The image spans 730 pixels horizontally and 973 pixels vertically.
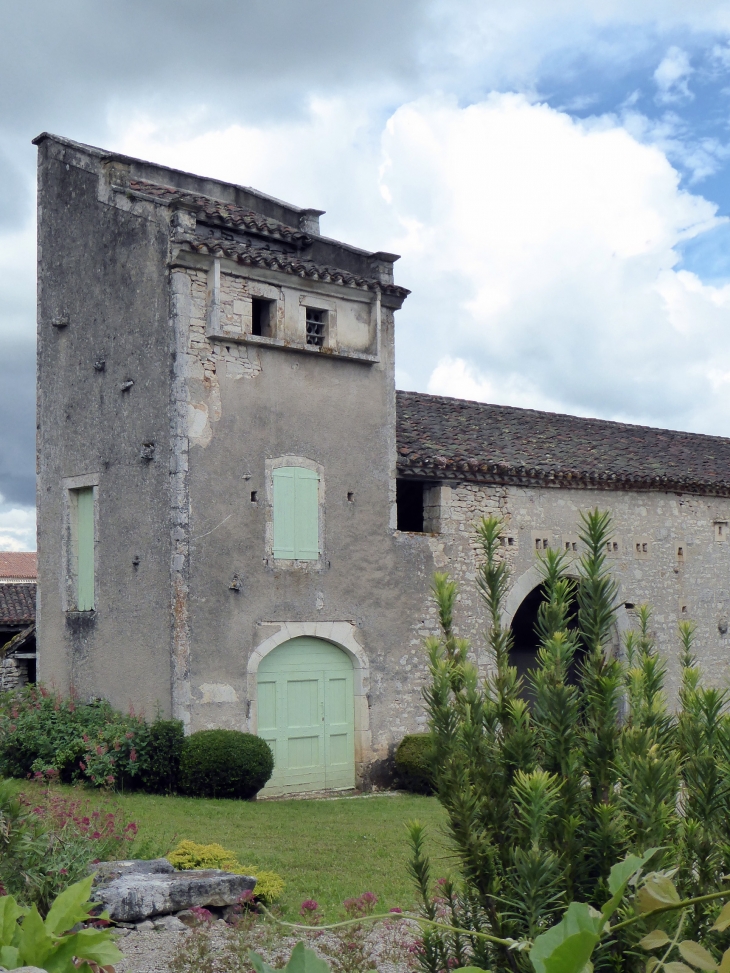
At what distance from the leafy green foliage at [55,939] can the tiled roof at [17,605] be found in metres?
21.9

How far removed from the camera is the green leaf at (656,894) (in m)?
1.68

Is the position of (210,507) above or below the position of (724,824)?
above

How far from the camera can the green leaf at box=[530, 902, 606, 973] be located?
1.41 m

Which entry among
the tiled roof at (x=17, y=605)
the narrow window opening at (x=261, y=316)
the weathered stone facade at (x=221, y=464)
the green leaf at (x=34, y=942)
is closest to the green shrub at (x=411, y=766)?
the weathered stone facade at (x=221, y=464)

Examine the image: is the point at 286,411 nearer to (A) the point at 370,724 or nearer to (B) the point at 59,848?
(A) the point at 370,724

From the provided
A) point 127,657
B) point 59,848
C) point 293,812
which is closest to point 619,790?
point 59,848

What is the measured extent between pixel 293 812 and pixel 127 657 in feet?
11.0

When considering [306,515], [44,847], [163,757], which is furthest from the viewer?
[306,515]

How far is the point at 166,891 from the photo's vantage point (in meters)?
6.46

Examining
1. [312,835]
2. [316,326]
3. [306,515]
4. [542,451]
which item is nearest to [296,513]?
[306,515]

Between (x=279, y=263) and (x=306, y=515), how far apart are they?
134 inches

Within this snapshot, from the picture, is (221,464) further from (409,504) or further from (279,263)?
(409,504)

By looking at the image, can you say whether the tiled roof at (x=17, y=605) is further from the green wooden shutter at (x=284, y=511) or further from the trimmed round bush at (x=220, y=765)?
the trimmed round bush at (x=220, y=765)

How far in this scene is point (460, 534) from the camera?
1552cm
